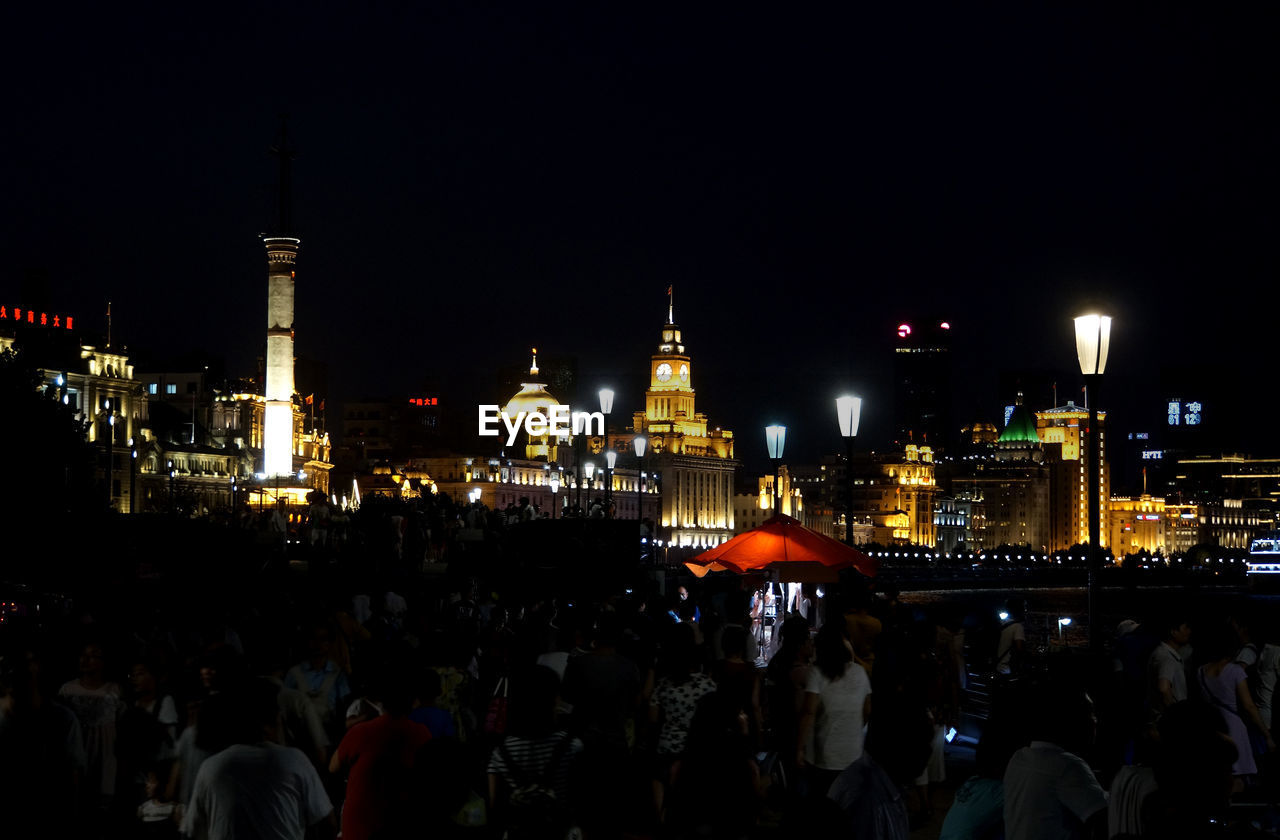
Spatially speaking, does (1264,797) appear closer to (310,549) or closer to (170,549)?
(170,549)

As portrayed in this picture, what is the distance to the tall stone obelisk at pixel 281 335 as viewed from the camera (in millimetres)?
98875

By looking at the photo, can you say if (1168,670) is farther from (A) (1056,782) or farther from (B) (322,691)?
(B) (322,691)

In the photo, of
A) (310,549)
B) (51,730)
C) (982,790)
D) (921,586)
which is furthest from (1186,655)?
(921,586)

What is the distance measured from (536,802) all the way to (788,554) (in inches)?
506

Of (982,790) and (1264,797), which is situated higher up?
(982,790)

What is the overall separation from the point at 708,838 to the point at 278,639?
250 inches

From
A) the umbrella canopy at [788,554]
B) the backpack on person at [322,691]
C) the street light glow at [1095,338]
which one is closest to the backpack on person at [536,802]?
the backpack on person at [322,691]

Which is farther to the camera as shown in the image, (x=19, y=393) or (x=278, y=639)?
(x=19, y=393)

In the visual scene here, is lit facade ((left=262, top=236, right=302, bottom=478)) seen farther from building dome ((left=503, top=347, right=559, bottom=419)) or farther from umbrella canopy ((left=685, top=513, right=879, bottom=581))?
umbrella canopy ((left=685, top=513, right=879, bottom=581))

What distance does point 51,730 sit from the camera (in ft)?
29.7

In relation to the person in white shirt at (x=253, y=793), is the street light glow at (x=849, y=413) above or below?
above

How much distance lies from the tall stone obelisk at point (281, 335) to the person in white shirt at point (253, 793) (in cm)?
9402

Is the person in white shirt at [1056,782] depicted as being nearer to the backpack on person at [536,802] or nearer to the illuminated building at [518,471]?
the backpack on person at [536,802]

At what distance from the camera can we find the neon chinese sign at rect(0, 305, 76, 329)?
85.6 m
